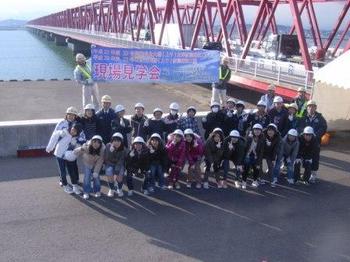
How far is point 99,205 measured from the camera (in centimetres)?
702

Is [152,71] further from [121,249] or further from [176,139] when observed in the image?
[121,249]

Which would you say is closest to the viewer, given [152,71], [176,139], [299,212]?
[299,212]

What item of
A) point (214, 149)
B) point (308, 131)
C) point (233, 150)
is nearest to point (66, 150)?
point (214, 149)

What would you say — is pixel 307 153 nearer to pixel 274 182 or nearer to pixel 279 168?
pixel 279 168

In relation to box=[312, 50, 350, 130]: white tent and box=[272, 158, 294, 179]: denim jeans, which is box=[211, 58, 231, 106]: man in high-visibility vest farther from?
box=[272, 158, 294, 179]: denim jeans

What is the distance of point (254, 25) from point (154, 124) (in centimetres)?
1515

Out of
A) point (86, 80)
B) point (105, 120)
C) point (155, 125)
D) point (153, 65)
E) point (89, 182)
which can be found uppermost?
point (153, 65)

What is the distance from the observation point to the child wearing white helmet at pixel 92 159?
281 inches

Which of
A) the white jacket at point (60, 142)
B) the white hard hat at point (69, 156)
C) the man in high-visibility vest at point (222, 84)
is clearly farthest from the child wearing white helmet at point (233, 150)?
the man in high-visibility vest at point (222, 84)

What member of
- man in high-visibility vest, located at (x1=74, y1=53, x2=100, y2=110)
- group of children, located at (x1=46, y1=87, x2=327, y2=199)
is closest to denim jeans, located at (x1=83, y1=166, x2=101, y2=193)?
group of children, located at (x1=46, y1=87, x2=327, y2=199)

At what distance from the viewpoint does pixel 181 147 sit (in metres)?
7.68

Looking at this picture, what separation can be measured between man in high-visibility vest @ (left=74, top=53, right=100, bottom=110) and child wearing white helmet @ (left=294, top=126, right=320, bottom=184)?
5.28 m

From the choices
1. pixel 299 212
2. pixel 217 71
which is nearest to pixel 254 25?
pixel 217 71

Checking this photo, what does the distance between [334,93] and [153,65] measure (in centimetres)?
506
